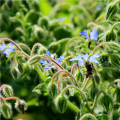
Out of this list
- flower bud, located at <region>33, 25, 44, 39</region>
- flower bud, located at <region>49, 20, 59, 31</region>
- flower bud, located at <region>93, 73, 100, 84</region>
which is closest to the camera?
flower bud, located at <region>93, 73, 100, 84</region>

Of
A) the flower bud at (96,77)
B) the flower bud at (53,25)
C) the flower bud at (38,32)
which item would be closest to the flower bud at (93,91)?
the flower bud at (96,77)

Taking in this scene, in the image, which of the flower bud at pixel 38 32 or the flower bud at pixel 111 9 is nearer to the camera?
the flower bud at pixel 111 9

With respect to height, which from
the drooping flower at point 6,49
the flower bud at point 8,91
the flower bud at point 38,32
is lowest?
the flower bud at point 8,91

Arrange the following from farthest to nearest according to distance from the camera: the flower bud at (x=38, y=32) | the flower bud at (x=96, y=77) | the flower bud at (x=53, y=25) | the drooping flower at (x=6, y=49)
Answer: the flower bud at (x=53, y=25) < the flower bud at (x=38, y=32) < the drooping flower at (x=6, y=49) < the flower bud at (x=96, y=77)

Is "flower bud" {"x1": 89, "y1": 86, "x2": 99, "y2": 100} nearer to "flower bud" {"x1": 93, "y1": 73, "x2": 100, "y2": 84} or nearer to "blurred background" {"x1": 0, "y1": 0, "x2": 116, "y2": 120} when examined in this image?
"flower bud" {"x1": 93, "y1": 73, "x2": 100, "y2": 84}

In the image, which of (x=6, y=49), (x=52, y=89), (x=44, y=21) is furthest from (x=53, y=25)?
(x=52, y=89)

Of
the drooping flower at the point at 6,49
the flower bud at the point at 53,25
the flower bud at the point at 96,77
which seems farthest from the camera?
the flower bud at the point at 53,25

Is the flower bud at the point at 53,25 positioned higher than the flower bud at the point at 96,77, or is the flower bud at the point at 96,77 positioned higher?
the flower bud at the point at 53,25

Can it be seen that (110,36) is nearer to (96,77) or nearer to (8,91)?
(96,77)

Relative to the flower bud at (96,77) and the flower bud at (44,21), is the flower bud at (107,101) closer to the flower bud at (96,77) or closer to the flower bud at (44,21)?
the flower bud at (96,77)

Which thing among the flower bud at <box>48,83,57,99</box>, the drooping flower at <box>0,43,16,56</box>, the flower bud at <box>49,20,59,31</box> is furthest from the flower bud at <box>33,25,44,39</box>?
the flower bud at <box>48,83,57,99</box>

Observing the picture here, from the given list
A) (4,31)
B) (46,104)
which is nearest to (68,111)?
(46,104)
